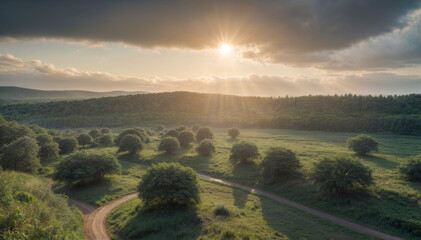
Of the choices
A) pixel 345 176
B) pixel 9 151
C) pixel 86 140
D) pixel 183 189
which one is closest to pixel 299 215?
pixel 345 176

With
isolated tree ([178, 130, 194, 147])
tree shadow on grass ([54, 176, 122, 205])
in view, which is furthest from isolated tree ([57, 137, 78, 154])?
isolated tree ([178, 130, 194, 147])

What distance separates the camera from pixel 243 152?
6212cm

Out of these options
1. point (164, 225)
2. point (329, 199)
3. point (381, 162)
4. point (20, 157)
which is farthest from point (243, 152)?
point (20, 157)

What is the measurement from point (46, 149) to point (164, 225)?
56219 mm

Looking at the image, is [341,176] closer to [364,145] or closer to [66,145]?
[364,145]

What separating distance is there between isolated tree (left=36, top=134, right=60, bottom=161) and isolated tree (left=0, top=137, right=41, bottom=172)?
12451mm

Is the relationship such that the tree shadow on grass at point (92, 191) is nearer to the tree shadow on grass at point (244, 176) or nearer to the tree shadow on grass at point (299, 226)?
the tree shadow on grass at point (244, 176)

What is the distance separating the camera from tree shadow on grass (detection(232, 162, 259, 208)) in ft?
142

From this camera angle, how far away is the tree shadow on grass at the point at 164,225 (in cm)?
3125

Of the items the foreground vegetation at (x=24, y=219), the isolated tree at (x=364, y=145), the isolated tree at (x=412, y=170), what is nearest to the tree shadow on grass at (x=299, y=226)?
the isolated tree at (x=412, y=170)

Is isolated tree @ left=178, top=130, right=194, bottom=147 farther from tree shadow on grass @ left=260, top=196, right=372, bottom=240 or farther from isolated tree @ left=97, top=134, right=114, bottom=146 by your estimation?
tree shadow on grass @ left=260, top=196, right=372, bottom=240

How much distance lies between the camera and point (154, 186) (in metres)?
37.9

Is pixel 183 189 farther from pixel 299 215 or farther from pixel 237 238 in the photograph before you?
pixel 299 215

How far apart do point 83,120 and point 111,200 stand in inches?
6293
